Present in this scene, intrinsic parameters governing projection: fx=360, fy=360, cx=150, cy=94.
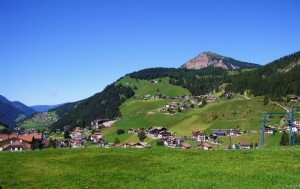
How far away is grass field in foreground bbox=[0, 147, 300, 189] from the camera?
924 inches

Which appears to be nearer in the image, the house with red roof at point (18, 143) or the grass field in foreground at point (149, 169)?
A: the grass field in foreground at point (149, 169)

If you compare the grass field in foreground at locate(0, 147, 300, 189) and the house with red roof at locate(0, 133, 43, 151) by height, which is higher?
the grass field in foreground at locate(0, 147, 300, 189)

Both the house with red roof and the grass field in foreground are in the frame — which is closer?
the grass field in foreground

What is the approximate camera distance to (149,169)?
27641 mm

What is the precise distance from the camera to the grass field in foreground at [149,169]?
2347 centimetres

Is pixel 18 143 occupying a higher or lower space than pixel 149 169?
lower

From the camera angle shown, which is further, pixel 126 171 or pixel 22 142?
pixel 22 142

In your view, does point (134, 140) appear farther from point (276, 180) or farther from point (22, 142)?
point (276, 180)

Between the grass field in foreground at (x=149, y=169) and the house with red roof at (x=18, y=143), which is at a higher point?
the grass field in foreground at (x=149, y=169)

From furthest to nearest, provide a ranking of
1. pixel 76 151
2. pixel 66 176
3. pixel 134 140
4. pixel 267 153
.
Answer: pixel 134 140, pixel 76 151, pixel 267 153, pixel 66 176

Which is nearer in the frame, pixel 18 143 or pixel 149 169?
pixel 149 169

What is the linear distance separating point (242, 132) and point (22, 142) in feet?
347

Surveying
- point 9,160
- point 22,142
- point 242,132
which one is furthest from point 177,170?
point 242,132

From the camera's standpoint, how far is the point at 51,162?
1193 inches
